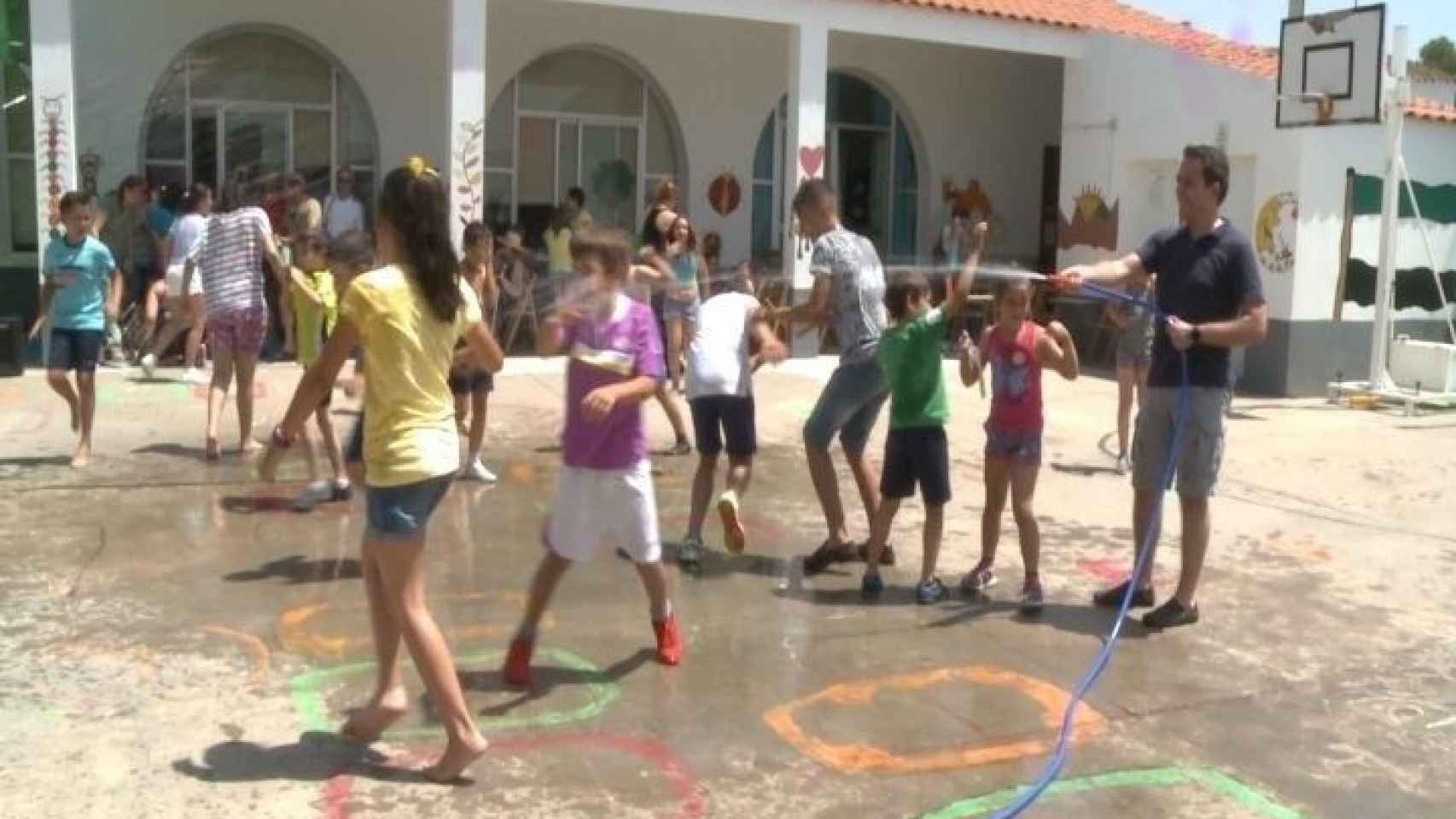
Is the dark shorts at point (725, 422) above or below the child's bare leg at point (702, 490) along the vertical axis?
above

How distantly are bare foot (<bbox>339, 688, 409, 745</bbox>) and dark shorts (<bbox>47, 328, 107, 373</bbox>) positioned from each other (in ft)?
15.6

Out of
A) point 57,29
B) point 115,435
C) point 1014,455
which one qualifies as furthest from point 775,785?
point 57,29

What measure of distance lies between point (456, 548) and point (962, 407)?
619cm

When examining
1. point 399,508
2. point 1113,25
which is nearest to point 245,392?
point 399,508

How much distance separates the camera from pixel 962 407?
1240 centimetres

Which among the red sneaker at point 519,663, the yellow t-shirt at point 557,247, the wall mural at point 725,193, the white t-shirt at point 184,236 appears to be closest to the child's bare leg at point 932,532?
the red sneaker at point 519,663

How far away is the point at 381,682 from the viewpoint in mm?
4555

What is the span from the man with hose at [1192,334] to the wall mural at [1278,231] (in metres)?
8.72

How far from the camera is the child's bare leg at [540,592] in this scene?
5.18 m

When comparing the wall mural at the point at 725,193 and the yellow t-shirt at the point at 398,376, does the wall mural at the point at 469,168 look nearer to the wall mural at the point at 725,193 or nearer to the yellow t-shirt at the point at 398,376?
the wall mural at the point at 725,193

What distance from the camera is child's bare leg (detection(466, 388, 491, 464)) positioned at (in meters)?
8.33

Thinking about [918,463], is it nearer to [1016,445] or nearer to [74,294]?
[1016,445]

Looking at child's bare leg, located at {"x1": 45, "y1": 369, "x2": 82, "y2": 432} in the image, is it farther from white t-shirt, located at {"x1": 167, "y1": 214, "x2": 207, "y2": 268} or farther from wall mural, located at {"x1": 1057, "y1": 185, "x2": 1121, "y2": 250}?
wall mural, located at {"x1": 1057, "y1": 185, "x2": 1121, "y2": 250}

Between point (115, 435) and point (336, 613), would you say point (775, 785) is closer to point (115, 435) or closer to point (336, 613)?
point (336, 613)
